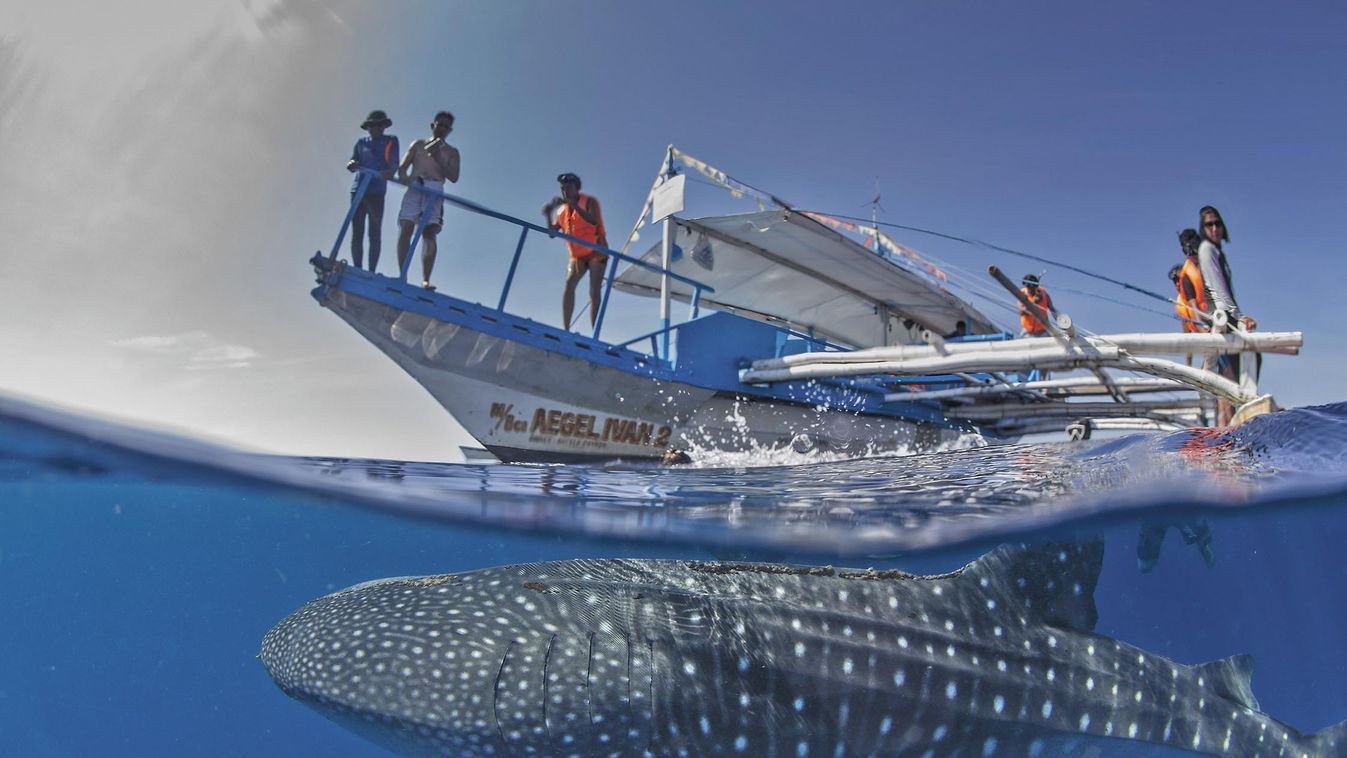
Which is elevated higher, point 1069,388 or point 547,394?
point 1069,388

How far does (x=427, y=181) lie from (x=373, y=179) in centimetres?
70

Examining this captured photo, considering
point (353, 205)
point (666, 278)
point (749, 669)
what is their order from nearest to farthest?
point (749, 669) < point (353, 205) < point (666, 278)

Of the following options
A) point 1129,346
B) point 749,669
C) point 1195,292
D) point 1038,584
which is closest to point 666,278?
point 1129,346

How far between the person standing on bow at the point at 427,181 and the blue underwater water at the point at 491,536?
3660 millimetres

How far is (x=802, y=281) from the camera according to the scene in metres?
16.6

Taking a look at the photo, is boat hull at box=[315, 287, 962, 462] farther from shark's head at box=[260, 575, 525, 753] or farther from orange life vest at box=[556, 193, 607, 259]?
shark's head at box=[260, 575, 525, 753]

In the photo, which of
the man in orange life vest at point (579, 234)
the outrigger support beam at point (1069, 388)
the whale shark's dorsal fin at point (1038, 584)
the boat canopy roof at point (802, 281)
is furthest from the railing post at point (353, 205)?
the outrigger support beam at point (1069, 388)

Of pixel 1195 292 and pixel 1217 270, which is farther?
pixel 1195 292

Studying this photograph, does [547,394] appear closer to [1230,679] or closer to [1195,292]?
[1230,679]

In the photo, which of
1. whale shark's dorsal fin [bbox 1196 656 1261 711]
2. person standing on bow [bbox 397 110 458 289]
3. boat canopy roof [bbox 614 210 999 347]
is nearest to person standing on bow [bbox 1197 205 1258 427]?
boat canopy roof [bbox 614 210 999 347]

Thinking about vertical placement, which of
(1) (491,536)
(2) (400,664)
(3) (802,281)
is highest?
(3) (802,281)

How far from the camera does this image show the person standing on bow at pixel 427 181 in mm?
9062

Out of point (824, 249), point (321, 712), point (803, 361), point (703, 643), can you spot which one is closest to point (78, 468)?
point (321, 712)

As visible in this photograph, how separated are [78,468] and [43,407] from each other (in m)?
1.54
